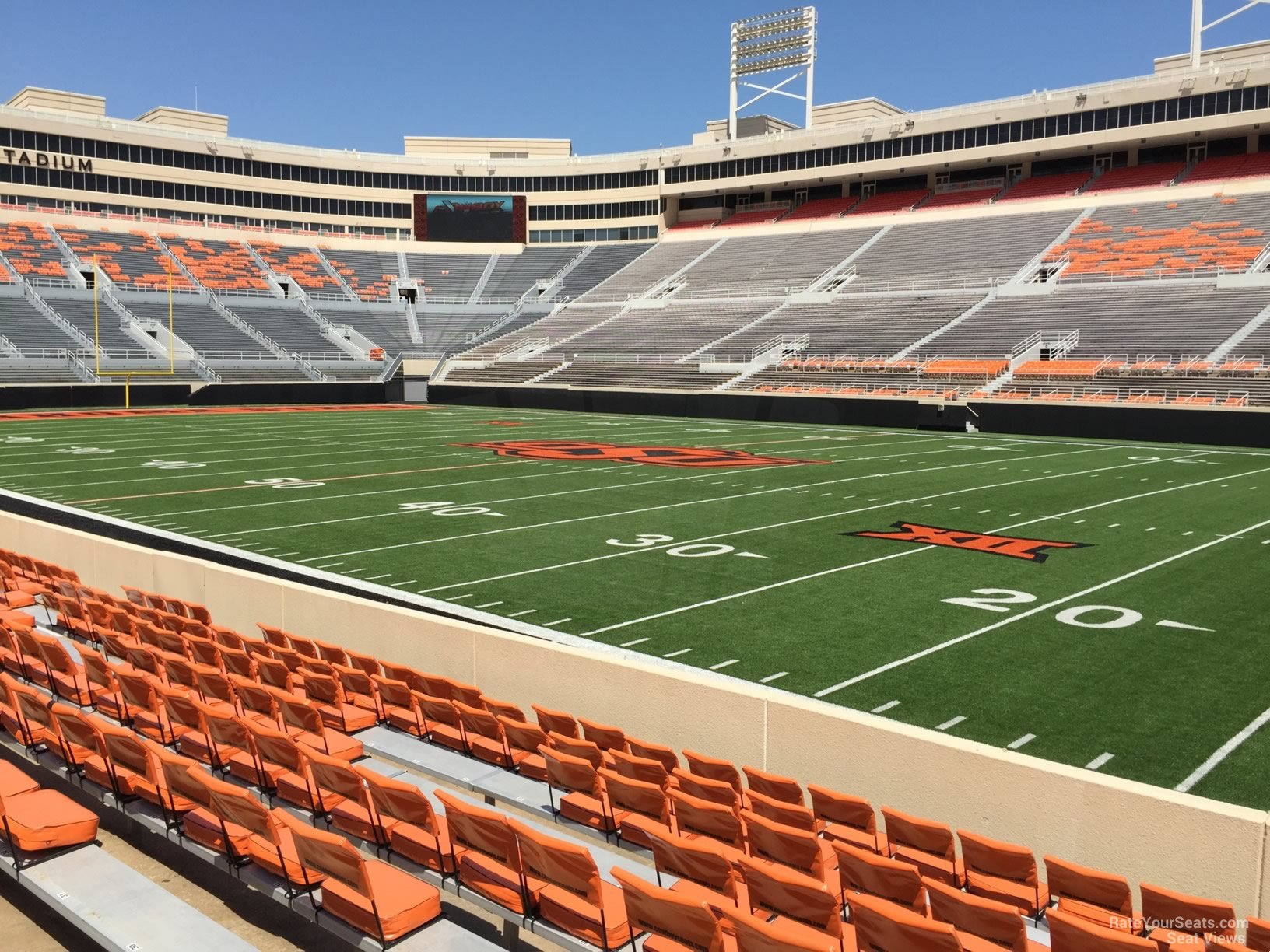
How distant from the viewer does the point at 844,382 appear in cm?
3809

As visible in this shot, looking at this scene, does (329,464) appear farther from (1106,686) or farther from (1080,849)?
(1080,849)

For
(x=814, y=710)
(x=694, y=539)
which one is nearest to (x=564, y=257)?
(x=694, y=539)

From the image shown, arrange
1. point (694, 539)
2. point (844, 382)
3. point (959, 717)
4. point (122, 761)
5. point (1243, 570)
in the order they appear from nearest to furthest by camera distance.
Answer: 1. point (122, 761)
2. point (959, 717)
3. point (1243, 570)
4. point (694, 539)
5. point (844, 382)

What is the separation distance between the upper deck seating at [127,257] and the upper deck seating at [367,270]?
9.43 m

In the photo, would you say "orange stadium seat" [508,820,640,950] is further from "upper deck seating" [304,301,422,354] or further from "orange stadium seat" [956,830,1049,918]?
"upper deck seating" [304,301,422,354]

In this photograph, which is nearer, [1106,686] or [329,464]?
[1106,686]

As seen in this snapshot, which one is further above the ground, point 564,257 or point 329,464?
point 564,257

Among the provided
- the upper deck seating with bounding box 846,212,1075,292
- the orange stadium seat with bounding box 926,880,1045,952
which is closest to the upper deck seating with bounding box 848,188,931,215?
the upper deck seating with bounding box 846,212,1075,292

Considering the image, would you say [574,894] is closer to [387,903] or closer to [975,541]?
[387,903]

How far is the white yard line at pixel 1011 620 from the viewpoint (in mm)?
8484

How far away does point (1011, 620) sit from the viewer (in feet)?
33.5

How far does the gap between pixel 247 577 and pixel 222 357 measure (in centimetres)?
4127

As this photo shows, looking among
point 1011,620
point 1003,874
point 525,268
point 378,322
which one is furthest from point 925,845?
point 525,268

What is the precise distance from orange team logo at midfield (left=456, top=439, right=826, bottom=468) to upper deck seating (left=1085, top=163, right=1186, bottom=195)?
105 ft
